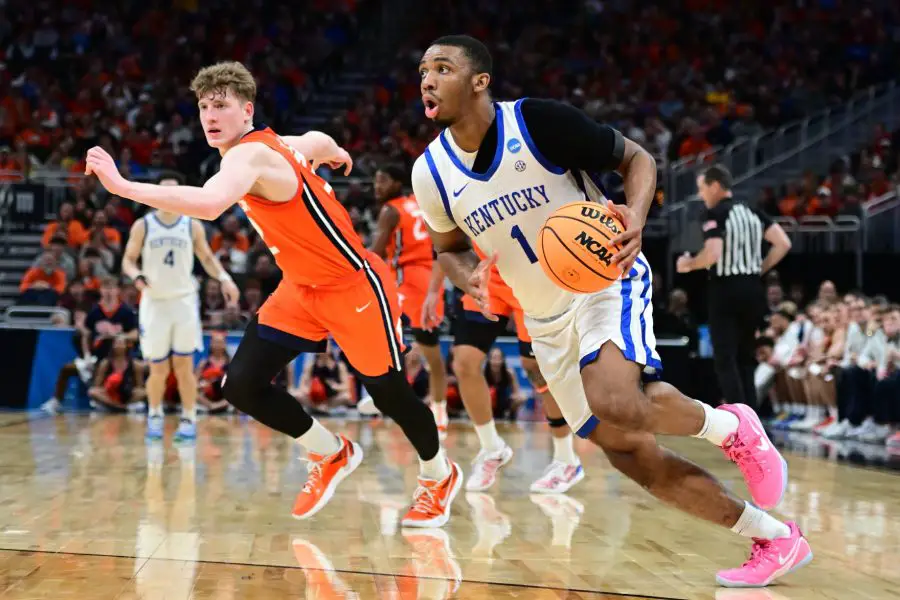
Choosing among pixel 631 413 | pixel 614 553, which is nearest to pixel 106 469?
pixel 614 553

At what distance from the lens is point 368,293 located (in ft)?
17.4

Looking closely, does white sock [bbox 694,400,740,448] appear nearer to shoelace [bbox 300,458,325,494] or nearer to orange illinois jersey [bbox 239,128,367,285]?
orange illinois jersey [bbox 239,128,367,285]

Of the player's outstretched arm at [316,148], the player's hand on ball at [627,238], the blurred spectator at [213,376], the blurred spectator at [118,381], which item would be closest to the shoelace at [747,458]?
the player's hand on ball at [627,238]

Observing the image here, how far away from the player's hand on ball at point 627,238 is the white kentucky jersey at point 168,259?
6.09 meters

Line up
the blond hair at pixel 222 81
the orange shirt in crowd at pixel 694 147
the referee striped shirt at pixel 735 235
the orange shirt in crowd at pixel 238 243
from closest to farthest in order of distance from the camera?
the blond hair at pixel 222 81, the referee striped shirt at pixel 735 235, the orange shirt in crowd at pixel 238 243, the orange shirt in crowd at pixel 694 147

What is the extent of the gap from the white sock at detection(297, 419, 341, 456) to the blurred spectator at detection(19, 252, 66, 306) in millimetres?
8950

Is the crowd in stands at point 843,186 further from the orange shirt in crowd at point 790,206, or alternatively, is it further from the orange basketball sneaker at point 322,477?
the orange basketball sneaker at point 322,477

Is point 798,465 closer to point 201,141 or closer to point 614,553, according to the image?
point 614,553

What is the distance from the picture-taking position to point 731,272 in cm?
830

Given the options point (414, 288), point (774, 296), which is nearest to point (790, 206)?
point (774, 296)

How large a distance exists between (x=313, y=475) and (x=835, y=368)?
6.98 m

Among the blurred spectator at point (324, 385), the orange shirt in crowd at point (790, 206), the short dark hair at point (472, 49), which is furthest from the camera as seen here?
the orange shirt in crowd at point (790, 206)

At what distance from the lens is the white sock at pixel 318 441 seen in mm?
5465

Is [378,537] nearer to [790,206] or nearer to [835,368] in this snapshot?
[835,368]
